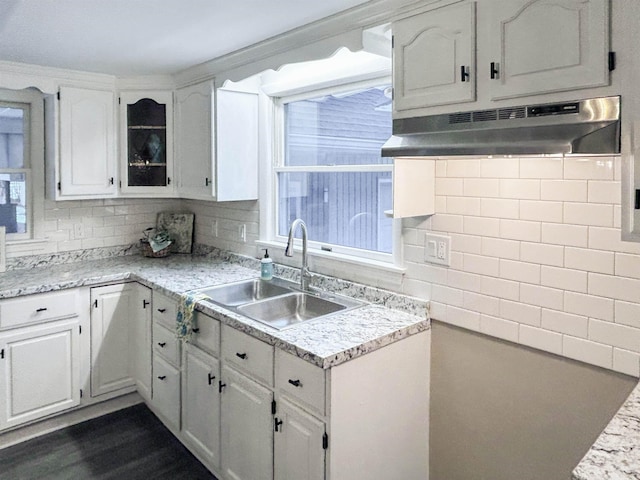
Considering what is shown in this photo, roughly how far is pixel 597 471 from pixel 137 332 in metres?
2.78

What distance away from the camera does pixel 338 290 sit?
260 cm

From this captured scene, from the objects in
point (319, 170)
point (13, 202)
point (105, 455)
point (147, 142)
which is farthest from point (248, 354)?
point (13, 202)

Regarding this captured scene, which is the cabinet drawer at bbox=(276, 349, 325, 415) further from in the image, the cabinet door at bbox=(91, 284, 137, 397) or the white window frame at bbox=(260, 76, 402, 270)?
the cabinet door at bbox=(91, 284, 137, 397)

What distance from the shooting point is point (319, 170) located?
2836mm

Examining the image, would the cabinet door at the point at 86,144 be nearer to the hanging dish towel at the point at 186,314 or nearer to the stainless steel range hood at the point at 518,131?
the hanging dish towel at the point at 186,314

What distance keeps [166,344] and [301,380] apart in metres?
1.25

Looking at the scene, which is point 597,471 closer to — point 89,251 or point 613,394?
point 613,394

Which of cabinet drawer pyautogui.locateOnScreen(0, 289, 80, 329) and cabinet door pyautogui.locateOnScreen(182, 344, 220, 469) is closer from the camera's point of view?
cabinet door pyautogui.locateOnScreen(182, 344, 220, 469)

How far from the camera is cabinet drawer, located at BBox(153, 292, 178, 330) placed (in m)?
2.74

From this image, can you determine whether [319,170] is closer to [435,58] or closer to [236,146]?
[236,146]

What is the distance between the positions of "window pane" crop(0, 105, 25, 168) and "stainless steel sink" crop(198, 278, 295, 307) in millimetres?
1704

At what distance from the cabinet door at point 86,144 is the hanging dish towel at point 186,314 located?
1.31 metres

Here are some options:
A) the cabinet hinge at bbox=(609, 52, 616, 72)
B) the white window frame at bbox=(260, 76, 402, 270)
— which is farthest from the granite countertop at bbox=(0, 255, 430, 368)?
the cabinet hinge at bbox=(609, 52, 616, 72)

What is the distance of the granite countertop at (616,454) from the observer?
1009 millimetres
